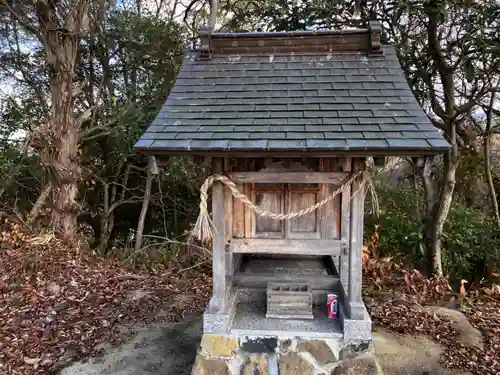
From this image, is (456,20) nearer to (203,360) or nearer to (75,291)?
(203,360)

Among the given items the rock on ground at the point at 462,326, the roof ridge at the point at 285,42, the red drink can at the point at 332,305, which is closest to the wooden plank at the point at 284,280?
the red drink can at the point at 332,305

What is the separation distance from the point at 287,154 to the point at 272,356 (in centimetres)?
178

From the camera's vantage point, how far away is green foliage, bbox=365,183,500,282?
264 inches

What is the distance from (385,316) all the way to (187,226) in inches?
196

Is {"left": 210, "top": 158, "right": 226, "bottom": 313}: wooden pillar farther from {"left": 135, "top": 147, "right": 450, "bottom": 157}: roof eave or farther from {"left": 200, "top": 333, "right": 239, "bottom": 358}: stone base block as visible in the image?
{"left": 135, "top": 147, "right": 450, "bottom": 157}: roof eave

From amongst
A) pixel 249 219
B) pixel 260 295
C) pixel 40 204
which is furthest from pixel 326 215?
pixel 40 204

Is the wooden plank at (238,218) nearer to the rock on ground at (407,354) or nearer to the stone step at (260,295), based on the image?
the stone step at (260,295)

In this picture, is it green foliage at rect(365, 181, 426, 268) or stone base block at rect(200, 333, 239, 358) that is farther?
green foliage at rect(365, 181, 426, 268)

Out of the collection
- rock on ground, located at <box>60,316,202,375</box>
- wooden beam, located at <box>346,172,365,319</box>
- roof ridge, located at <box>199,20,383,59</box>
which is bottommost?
rock on ground, located at <box>60,316,202,375</box>

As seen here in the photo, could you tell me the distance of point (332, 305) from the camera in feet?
11.1

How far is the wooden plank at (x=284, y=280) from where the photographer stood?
3602 millimetres

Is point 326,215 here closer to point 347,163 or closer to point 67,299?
point 347,163

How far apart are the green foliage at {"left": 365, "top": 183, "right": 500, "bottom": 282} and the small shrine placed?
366 cm

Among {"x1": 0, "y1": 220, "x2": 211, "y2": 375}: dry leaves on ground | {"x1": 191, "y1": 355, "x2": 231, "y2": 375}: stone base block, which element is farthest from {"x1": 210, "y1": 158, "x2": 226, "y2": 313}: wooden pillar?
{"x1": 0, "y1": 220, "x2": 211, "y2": 375}: dry leaves on ground
